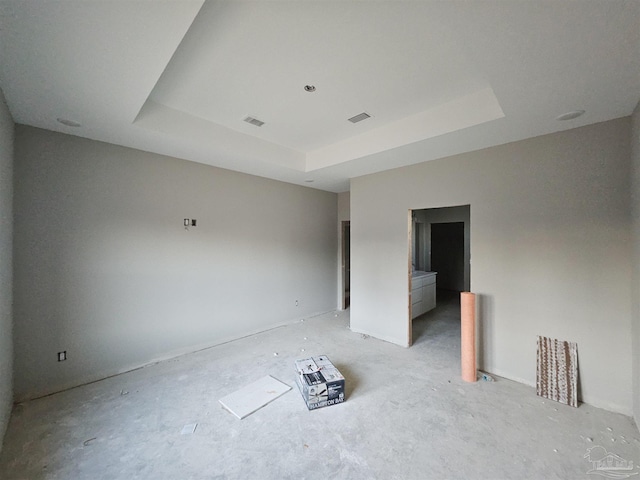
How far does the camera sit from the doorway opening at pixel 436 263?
4840mm

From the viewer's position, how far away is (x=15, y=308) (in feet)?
8.02

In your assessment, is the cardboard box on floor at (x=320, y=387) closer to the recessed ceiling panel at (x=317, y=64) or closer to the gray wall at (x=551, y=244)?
the gray wall at (x=551, y=244)

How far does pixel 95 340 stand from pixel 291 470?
269cm

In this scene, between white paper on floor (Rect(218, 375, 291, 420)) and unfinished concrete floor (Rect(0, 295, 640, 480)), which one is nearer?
unfinished concrete floor (Rect(0, 295, 640, 480))

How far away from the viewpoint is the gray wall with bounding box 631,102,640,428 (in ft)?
6.84

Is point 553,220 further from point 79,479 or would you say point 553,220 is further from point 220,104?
point 79,479

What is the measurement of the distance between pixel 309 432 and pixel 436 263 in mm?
7323

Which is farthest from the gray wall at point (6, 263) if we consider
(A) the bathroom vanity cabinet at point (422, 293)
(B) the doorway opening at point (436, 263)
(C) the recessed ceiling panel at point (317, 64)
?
(A) the bathroom vanity cabinet at point (422, 293)

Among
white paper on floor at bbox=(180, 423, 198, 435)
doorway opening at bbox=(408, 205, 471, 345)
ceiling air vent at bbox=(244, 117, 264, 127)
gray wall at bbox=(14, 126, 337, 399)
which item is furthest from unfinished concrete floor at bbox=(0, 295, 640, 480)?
ceiling air vent at bbox=(244, 117, 264, 127)

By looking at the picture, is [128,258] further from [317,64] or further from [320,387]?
[317,64]

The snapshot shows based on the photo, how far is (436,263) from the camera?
8.18m

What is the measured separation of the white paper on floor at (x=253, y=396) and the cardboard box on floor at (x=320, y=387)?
0.88ft

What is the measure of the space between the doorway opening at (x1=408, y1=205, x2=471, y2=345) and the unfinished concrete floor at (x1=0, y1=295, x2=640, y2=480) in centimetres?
154

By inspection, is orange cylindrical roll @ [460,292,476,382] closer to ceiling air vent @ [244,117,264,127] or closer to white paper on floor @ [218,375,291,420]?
white paper on floor @ [218,375,291,420]
